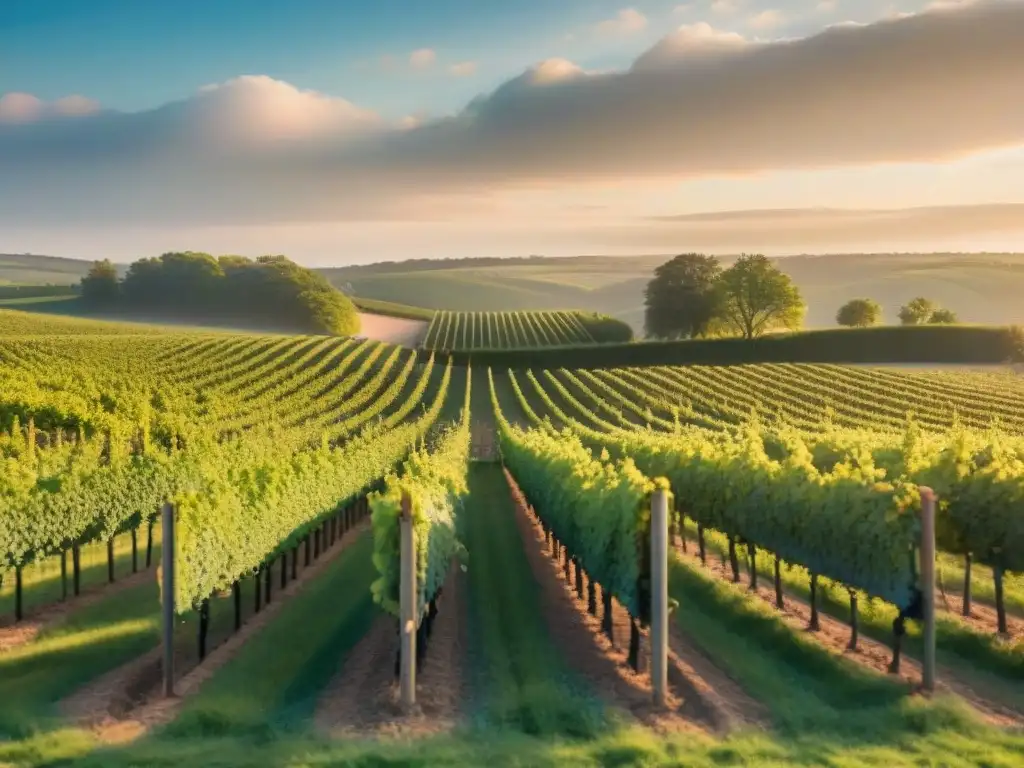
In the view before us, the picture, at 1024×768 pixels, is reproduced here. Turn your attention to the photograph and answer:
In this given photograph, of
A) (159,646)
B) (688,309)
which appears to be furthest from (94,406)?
(688,309)

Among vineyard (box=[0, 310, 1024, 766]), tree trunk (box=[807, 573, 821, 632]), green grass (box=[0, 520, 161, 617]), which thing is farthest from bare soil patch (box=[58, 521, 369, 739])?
tree trunk (box=[807, 573, 821, 632])

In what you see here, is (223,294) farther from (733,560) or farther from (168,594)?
(168,594)

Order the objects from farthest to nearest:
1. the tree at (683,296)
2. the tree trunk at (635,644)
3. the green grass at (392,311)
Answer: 1. the green grass at (392,311)
2. the tree at (683,296)
3. the tree trunk at (635,644)

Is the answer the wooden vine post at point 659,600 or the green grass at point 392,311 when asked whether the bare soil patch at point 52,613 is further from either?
the green grass at point 392,311

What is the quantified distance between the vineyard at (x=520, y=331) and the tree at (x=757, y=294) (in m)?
23.5

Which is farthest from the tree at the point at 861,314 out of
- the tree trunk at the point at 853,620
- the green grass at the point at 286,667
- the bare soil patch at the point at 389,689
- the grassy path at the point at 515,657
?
the bare soil patch at the point at 389,689

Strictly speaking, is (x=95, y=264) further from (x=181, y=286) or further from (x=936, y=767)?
(x=936, y=767)

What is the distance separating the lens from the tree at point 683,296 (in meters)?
111

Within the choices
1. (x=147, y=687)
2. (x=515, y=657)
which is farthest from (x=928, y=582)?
(x=147, y=687)

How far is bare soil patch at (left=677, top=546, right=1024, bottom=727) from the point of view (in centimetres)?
1133

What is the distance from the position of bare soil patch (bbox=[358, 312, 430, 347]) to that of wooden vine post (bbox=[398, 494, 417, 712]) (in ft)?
339

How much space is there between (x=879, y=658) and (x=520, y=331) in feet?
378

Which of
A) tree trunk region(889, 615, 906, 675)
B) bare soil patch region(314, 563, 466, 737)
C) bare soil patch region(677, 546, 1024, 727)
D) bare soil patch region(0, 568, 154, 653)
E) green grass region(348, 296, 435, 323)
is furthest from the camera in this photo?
green grass region(348, 296, 435, 323)

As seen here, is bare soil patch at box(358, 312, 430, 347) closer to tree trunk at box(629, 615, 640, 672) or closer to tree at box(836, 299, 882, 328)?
tree at box(836, 299, 882, 328)
